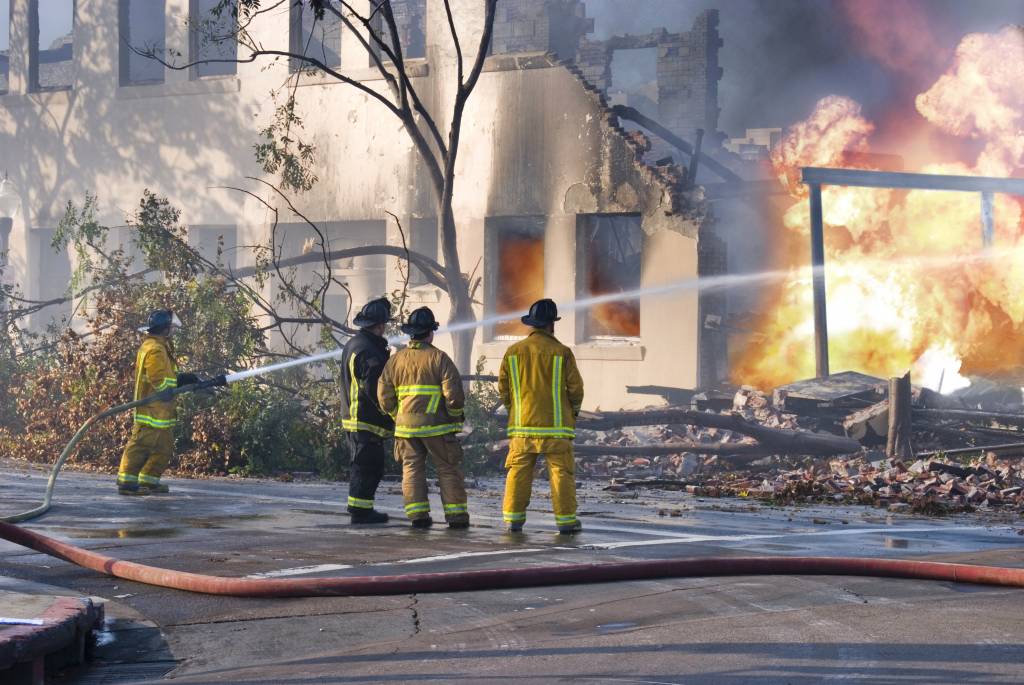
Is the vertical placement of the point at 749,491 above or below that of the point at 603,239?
below

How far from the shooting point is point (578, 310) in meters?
19.8

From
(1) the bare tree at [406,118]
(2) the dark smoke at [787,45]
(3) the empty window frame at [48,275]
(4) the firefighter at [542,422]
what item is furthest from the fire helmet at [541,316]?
(3) the empty window frame at [48,275]

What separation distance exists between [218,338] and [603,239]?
21.5 feet

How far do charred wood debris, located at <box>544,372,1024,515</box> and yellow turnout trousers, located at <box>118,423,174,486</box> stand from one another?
4.35 meters

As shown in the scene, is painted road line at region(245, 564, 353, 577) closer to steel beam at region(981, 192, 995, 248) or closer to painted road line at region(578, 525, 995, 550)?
painted road line at region(578, 525, 995, 550)

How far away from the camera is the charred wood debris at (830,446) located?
13070mm

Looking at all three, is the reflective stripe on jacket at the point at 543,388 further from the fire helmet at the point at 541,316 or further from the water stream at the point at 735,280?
the water stream at the point at 735,280

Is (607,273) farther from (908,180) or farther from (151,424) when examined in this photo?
(151,424)

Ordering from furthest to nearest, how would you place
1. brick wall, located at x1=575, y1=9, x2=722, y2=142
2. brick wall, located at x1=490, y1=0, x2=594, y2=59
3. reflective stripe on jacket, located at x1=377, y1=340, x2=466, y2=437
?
brick wall, located at x1=575, y1=9, x2=722, y2=142 < brick wall, located at x1=490, y1=0, x2=594, y2=59 < reflective stripe on jacket, located at x1=377, y1=340, x2=466, y2=437

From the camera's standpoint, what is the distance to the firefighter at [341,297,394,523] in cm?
1006

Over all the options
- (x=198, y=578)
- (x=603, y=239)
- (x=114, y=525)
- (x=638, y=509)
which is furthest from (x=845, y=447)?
(x=198, y=578)

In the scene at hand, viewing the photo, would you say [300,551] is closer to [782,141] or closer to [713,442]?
[713,442]

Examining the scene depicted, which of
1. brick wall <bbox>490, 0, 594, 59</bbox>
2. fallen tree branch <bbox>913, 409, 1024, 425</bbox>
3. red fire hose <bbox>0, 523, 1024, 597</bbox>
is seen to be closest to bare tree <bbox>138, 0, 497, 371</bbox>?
brick wall <bbox>490, 0, 594, 59</bbox>

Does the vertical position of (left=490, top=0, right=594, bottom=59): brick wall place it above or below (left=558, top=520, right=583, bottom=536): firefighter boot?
above
